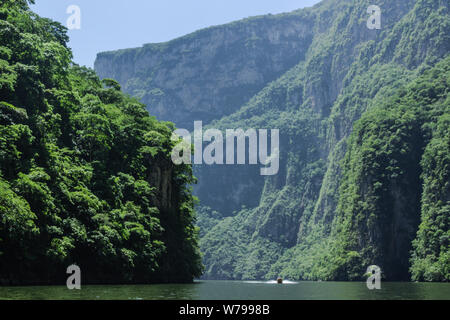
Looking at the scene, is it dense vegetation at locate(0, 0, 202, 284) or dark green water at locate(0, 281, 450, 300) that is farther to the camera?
dense vegetation at locate(0, 0, 202, 284)

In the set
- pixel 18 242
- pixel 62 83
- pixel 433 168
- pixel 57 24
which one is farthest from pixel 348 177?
pixel 18 242

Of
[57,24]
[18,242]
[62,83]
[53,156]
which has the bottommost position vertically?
[18,242]

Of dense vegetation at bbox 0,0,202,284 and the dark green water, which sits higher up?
dense vegetation at bbox 0,0,202,284

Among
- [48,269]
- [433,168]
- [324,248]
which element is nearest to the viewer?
[48,269]

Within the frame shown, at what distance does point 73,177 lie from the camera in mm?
47156

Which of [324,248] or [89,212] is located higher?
[89,212]

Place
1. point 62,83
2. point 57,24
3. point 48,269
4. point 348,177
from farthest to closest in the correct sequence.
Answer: point 348,177, point 57,24, point 62,83, point 48,269

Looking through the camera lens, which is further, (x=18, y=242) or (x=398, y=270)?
(x=398, y=270)

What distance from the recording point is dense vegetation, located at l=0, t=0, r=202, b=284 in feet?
128

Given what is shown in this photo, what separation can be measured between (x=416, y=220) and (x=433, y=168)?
14.1m

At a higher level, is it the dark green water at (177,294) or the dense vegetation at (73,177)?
the dense vegetation at (73,177)

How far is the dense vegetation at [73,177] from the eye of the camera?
128 feet

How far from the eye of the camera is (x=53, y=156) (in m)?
44.4
